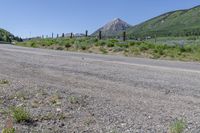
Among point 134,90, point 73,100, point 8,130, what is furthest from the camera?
point 134,90

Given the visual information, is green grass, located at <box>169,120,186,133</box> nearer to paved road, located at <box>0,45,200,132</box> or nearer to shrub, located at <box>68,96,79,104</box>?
paved road, located at <box>0,45,200,132</box>

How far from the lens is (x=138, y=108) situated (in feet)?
27.5

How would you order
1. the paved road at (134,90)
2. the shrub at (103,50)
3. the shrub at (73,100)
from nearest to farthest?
the paved road at (134,90) → the shrub at (73,100) → the shrub at (103,50)

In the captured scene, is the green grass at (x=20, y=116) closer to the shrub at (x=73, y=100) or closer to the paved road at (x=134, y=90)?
the paved road at (x=134, y=90)

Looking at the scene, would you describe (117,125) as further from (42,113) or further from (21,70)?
(21,70)

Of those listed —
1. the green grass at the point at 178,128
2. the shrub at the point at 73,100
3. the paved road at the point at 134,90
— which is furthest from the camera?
the shrub at the point at 73,100

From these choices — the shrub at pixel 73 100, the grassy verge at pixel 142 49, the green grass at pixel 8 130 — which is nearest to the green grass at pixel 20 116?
the green grass at pixel 8 130

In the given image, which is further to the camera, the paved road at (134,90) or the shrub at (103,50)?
the shrub at (103,50)

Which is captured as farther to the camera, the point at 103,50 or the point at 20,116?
the point at 103,50

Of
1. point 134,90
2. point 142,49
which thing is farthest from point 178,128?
point 142,49

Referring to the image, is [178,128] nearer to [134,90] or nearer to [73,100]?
[73,100]

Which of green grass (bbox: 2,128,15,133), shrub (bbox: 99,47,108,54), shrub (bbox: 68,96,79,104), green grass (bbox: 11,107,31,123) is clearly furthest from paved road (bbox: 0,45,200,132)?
shrub (bbox: 99,47,108,54)

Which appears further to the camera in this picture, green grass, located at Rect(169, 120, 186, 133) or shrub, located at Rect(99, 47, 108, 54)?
shrub, located at Rect(99, 47, 108, 54)

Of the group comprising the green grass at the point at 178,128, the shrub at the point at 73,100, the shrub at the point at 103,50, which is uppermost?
the shrub at the point at 73,100
